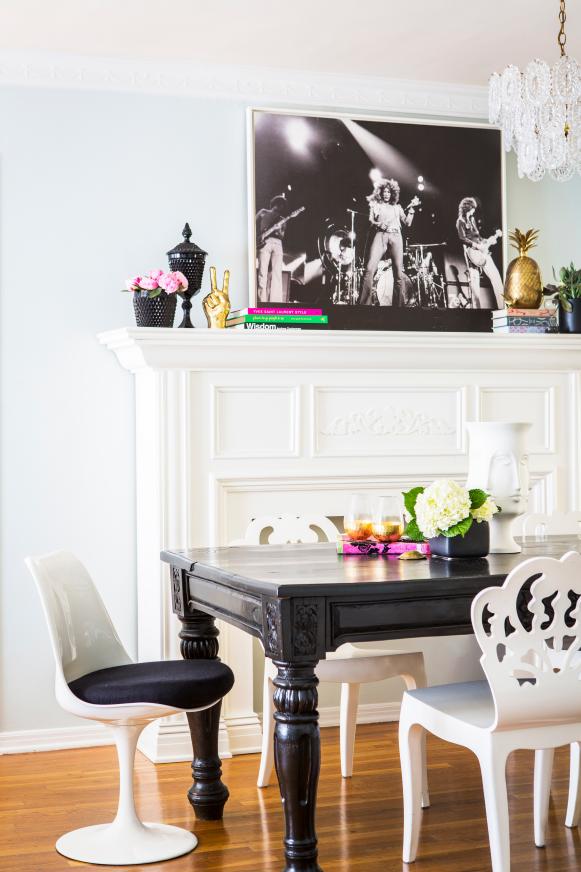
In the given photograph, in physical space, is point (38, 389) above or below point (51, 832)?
above

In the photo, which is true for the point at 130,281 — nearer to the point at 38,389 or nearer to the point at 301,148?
the point at 38,389

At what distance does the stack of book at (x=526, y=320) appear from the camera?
15.3 ft

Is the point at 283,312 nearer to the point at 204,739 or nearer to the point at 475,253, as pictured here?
the point at 475,253

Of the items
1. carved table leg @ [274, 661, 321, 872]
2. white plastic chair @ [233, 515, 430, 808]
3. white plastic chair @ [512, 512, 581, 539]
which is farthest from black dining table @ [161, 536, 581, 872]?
white plastic chair @ [512, 512, 581, 539]

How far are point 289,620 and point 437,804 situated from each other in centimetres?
132

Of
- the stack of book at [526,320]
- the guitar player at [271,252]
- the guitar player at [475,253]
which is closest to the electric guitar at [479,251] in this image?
the guitar player at [475,253]

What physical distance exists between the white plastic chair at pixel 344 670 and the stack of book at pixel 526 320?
1.28m

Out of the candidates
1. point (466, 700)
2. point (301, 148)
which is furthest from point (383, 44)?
point (466, 700)

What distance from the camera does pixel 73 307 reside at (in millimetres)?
4465

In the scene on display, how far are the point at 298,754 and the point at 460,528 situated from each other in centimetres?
79

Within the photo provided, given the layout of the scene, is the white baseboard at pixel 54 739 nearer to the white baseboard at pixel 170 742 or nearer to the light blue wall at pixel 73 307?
the light blue wall at pixel 73 307

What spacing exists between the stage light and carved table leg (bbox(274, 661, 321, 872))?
8.92ft

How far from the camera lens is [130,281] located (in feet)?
14.1

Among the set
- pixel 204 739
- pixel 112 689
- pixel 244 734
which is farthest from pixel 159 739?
pixel 112 689
